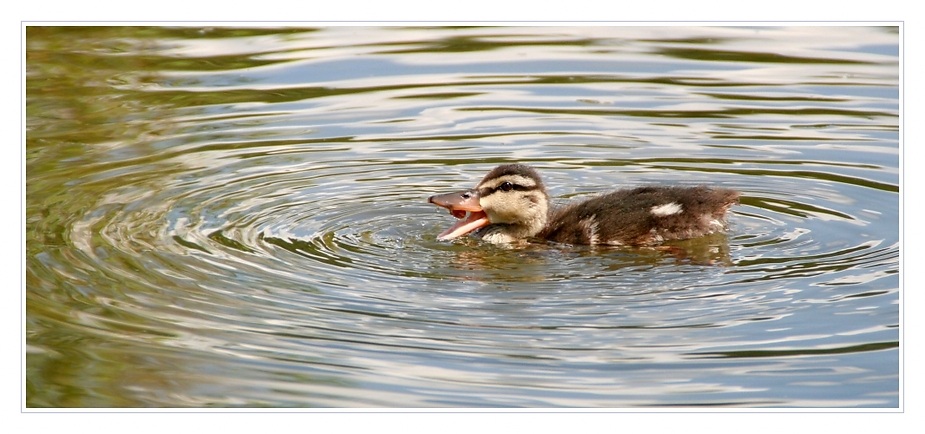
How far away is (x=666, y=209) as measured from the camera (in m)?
8.59

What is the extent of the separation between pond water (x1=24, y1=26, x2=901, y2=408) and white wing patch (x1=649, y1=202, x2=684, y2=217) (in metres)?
0.24

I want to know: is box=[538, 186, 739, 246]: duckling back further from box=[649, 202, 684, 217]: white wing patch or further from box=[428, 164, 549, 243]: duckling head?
box=[428, 164, 549, 243]: duckling head

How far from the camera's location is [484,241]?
902 centimetres

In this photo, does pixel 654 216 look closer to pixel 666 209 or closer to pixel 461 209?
pixel 666 209

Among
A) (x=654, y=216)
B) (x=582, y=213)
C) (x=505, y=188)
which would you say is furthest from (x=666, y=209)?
(x=505, y=188)

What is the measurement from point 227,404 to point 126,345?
0.92 m

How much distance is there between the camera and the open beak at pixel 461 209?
Answer: 349 inches

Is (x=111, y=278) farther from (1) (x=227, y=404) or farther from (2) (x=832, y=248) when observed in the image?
(2) (x=832, y=248)

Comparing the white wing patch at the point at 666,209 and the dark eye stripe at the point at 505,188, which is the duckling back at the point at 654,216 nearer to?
the white wing patch at the point at 666,209

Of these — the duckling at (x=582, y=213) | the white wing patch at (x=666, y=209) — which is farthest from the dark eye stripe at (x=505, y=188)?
the white wing patch at (x=666, y=209)

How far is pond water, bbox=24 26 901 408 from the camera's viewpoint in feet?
20.7

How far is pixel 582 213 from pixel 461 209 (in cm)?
84

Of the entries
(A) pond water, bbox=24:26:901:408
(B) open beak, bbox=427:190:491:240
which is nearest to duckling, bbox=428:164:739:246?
(B) open beak, bbox=427:190:491:240
